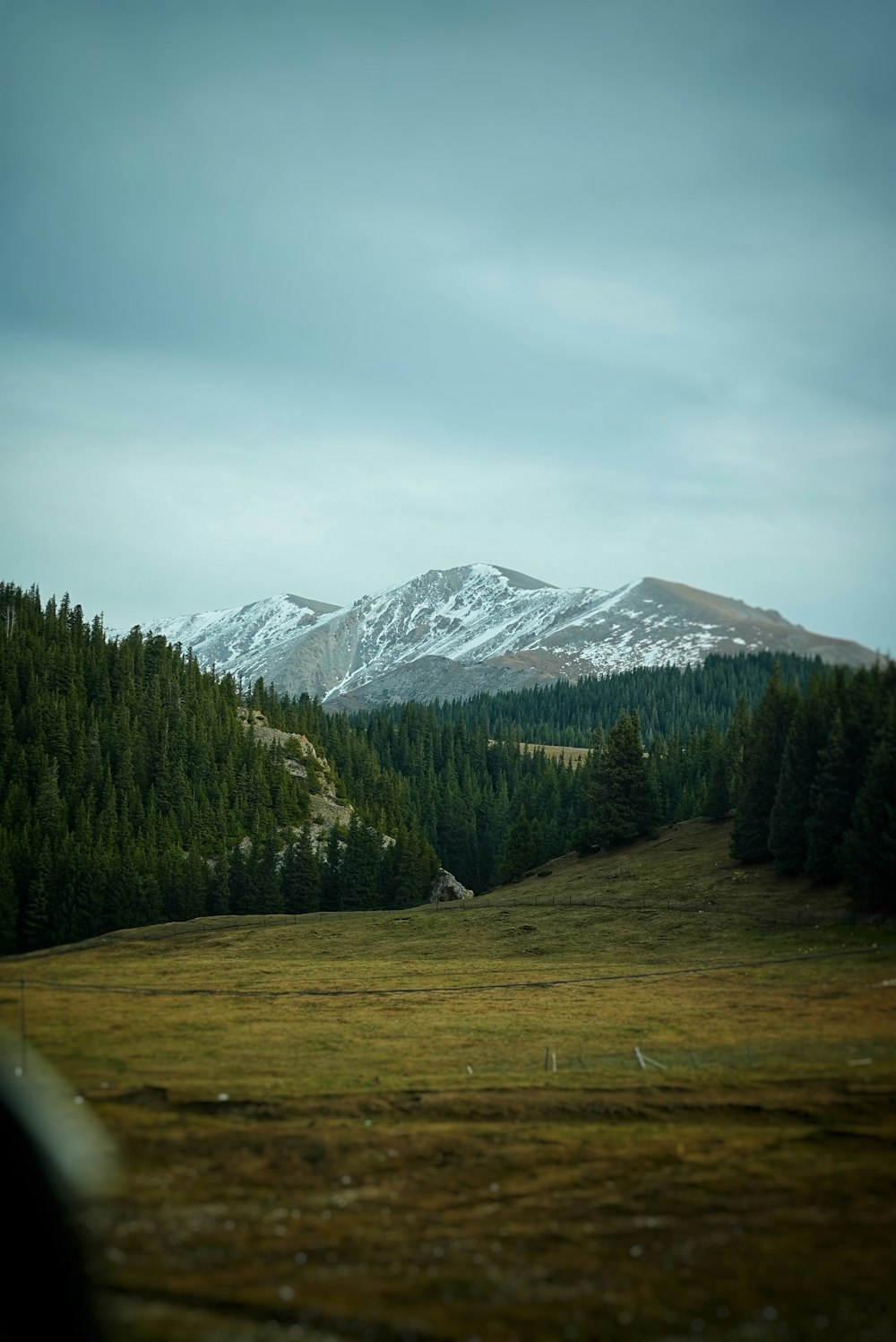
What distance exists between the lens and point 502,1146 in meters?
33.6

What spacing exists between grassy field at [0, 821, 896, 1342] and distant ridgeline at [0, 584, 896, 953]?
58.8 ft

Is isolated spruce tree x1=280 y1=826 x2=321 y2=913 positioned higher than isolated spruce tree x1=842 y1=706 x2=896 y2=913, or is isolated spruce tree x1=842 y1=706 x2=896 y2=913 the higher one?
isolated spruce tree x1=842 y1=706 x2=896 y2=913

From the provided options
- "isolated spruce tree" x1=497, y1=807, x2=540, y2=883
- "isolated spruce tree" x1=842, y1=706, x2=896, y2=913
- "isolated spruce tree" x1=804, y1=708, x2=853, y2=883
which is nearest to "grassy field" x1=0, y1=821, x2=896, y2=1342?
"isolated spruce tree" x1=842, y1=706, x2=896, y2=913

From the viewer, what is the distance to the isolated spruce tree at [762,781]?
338ft

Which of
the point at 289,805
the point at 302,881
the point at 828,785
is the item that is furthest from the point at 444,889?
A: the point at 828,785

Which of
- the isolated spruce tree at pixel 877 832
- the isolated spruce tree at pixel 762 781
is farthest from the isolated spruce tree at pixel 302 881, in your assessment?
the isolated spruce tree at pixel 877 832

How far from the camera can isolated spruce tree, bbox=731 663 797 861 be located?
10312 cm

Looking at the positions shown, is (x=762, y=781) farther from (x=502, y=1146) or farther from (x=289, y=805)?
(x=289, y=805)

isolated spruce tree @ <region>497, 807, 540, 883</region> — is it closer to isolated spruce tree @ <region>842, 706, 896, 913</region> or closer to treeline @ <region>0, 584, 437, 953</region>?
treeline @ <region>0, 584, 437, 953</region>

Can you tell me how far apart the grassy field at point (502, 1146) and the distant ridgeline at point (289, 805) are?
17.9m

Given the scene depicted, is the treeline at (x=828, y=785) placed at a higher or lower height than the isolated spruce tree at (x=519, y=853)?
higher

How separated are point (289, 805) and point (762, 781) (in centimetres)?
9429

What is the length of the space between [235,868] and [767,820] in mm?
73728

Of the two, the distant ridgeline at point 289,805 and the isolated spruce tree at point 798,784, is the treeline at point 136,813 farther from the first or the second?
the isolated spruce tree at point 798,784
